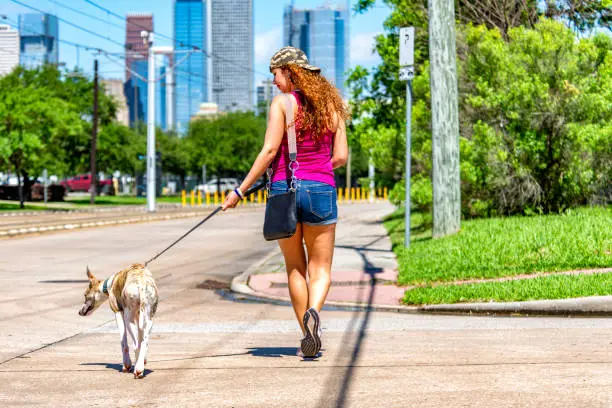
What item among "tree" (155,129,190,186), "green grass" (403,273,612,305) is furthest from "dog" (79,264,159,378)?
"tree" (155,129,190,186)

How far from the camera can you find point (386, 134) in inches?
967

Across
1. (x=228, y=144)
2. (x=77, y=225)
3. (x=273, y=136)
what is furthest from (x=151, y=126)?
(x=273, y=136)

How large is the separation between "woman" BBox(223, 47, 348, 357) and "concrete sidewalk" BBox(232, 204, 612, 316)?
11.0 ft

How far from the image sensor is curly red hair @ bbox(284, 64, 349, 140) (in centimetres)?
657

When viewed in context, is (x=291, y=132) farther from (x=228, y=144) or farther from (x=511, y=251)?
(x=228, y=144)

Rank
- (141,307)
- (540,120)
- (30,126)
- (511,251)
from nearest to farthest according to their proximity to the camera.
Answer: (141,307), (511,251), (540,120), (30,126)

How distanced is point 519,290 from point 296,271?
12.7ft

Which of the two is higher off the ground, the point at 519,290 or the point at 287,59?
the point at 287,59

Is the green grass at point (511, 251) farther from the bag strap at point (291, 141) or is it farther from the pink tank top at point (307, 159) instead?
the bag strap at point (291, 141)

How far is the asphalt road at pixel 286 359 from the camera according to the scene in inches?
212

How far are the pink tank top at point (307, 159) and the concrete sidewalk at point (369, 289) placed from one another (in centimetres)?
365

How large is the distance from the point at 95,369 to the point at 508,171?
12923 mm

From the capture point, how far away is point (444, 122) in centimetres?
1623

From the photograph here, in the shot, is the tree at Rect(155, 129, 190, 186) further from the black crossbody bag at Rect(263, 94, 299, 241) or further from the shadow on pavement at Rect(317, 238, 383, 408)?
the black crossbody bag at Rect(263, 94, 299, 241)
